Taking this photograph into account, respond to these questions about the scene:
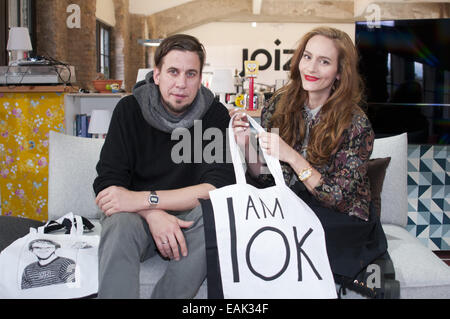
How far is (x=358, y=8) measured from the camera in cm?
1135

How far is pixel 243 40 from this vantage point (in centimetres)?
1350

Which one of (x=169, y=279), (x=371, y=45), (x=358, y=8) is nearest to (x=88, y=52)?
(x=371, y=45)

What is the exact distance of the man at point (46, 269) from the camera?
4.91 ft

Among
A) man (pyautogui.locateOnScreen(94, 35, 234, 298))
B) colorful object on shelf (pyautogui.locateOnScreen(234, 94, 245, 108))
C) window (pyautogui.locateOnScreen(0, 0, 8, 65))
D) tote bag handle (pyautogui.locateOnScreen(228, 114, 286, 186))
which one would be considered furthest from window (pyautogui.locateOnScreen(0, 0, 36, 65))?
tote bag handle (pyautogui.locateOnScreen(228, 114, 286, 186))

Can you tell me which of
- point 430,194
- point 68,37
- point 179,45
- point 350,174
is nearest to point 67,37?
point 68,37

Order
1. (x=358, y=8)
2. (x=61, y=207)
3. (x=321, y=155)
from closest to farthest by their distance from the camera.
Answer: (x=321, y=155) < (x=61, y=207) < (x=358, y=8)

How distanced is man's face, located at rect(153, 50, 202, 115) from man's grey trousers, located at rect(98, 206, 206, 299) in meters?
0.45

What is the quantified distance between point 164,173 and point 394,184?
1119 millimetres

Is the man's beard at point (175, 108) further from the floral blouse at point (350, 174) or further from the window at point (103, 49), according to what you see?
the window at point (103, 49)

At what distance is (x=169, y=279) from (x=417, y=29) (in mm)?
2945

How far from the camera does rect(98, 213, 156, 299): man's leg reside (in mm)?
1374

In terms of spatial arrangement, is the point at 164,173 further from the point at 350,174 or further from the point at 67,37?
the point at 67,37

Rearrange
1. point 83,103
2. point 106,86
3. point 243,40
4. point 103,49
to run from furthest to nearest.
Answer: point 243,40, point 103,49, point 83,103, point 106,86
